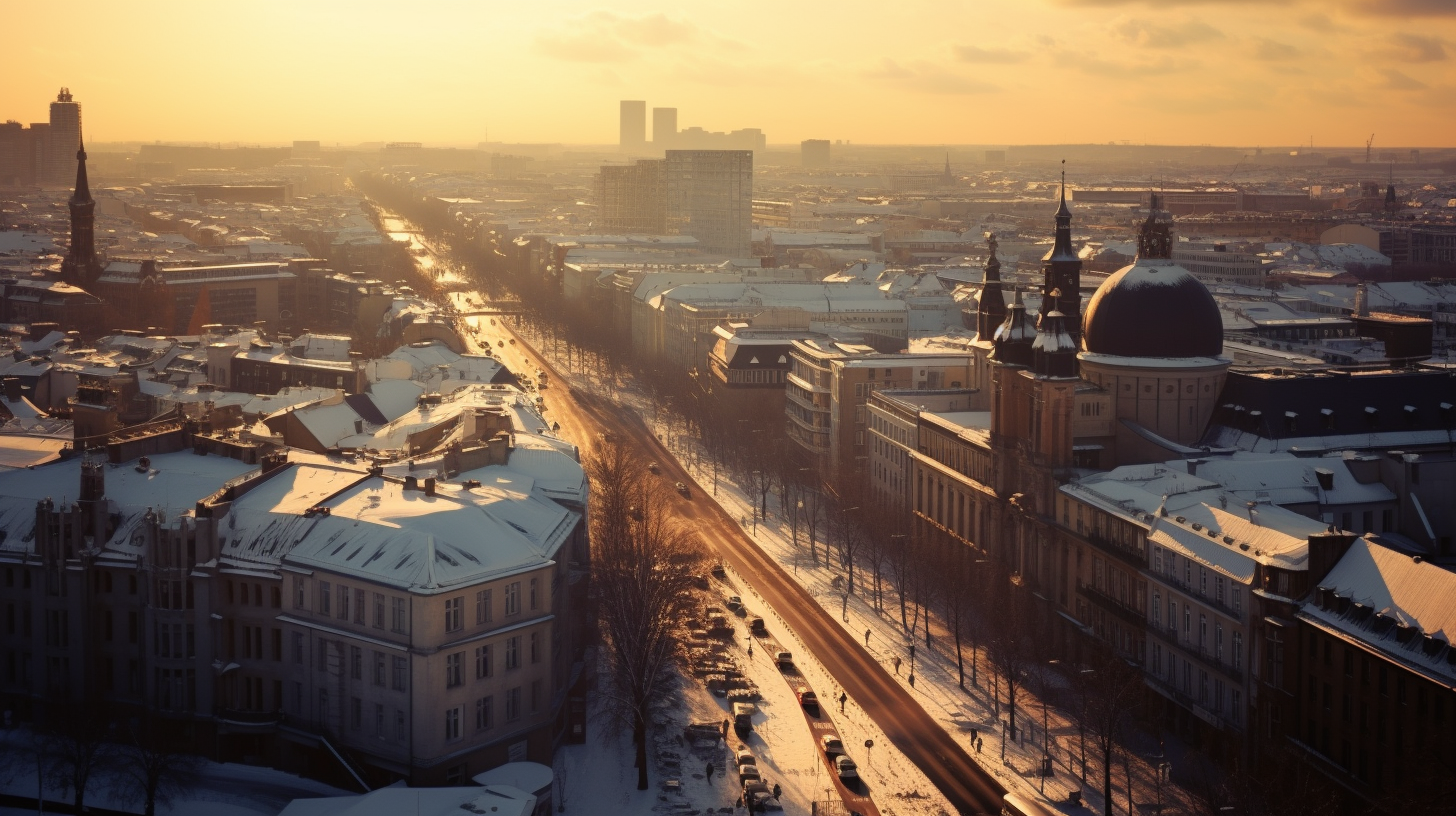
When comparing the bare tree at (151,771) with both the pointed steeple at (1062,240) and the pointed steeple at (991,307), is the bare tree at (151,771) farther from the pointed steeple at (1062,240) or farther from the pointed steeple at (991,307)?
the pointed steeple at (991,307)

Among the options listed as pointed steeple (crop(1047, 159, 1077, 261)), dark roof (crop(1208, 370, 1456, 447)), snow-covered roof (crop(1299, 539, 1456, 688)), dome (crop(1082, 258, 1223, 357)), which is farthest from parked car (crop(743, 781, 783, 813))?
pointed steeple (crop(1047, 159, 1077, 261))

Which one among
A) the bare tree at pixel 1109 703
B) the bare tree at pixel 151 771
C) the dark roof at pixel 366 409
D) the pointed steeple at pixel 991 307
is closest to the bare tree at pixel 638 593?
the dark roof at pixel 366 409

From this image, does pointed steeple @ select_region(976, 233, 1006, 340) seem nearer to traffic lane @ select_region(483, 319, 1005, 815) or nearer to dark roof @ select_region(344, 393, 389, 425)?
traffic lane @ select_region(483, 319, 1005, 815)

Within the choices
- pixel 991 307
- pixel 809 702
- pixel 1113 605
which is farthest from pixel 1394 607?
pixel 991 307

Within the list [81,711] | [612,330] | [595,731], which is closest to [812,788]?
[595,731]

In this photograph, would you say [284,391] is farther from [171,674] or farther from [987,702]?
[987,702]

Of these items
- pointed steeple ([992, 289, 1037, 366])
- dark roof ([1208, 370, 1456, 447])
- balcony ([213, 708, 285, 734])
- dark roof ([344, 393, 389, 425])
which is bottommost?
balcony ([213, 708, 285, 734])
